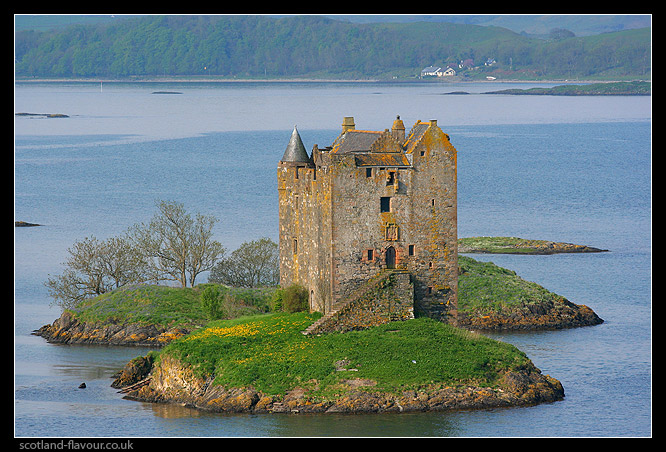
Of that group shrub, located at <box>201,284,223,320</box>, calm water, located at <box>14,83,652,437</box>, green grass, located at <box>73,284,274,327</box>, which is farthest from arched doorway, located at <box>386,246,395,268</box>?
green grass, located at <box>73,284,274,327</box>

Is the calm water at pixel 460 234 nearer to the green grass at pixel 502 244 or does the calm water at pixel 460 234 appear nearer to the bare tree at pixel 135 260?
the bare tree at pixel 135 260

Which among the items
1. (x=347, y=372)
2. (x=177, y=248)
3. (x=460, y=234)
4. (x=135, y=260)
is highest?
(x=177, y=248)

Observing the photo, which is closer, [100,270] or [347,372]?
[347,372]

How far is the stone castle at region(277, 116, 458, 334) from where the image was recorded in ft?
223

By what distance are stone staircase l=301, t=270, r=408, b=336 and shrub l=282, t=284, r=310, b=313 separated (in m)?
5.56

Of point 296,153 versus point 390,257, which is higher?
point 296,153

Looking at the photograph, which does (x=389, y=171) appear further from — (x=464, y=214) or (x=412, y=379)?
(x=464, y=214)

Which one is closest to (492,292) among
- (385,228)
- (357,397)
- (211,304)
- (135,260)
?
(211,304)

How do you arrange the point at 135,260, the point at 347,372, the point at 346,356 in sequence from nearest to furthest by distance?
the point at 347,372 < the point at 346,356 < the point at 135,260

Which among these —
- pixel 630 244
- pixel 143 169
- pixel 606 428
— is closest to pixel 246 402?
pixel 606 428

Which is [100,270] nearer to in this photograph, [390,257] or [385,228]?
[390,257]

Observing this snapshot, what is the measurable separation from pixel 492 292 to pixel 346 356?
27.8m

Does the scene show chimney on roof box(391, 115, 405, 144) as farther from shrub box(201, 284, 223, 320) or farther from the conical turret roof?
shrub box(201, 284, 223, 320)

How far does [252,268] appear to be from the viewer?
95.6 m
